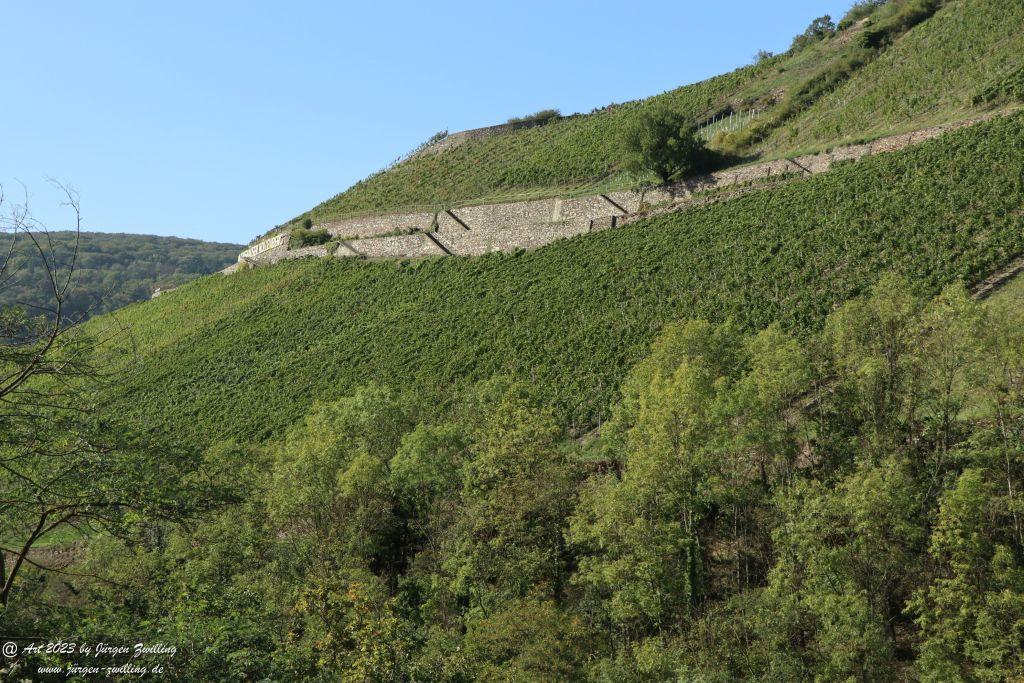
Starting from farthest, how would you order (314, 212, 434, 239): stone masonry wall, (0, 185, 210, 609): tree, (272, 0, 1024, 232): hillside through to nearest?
(314, 212, 434, 239): stone masonry wall < (272, 0, 1024, 232): hillside < (0, 185, 210, 609): tree

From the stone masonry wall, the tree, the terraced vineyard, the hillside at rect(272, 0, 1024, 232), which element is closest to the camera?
the tree

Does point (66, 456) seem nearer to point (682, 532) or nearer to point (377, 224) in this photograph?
point (682, 532)

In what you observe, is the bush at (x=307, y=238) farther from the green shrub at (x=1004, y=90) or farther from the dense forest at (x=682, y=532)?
the green shrub at (x=1004, y=90)

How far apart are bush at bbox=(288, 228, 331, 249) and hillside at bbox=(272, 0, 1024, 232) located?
370 centimetres

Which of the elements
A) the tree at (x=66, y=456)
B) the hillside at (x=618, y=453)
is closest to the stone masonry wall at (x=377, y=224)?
the hillside at (x=618, y=453)

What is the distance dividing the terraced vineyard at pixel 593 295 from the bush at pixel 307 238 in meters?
9.19

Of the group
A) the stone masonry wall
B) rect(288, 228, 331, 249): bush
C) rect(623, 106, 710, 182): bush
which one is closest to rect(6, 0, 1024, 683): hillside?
rect(623, 106, 710, 182): bush

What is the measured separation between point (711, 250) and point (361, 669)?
34.2 metres

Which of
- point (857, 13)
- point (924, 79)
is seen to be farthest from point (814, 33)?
point (924, 79)

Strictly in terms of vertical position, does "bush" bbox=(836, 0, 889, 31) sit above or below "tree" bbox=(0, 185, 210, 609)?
above

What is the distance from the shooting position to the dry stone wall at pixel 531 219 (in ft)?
172

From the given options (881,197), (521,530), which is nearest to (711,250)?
(881,197)

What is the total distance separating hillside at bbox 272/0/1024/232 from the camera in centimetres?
5422

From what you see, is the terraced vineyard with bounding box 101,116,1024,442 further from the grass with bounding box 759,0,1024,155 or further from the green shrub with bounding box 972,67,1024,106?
the grass with bounding box 759,0,1024,155
